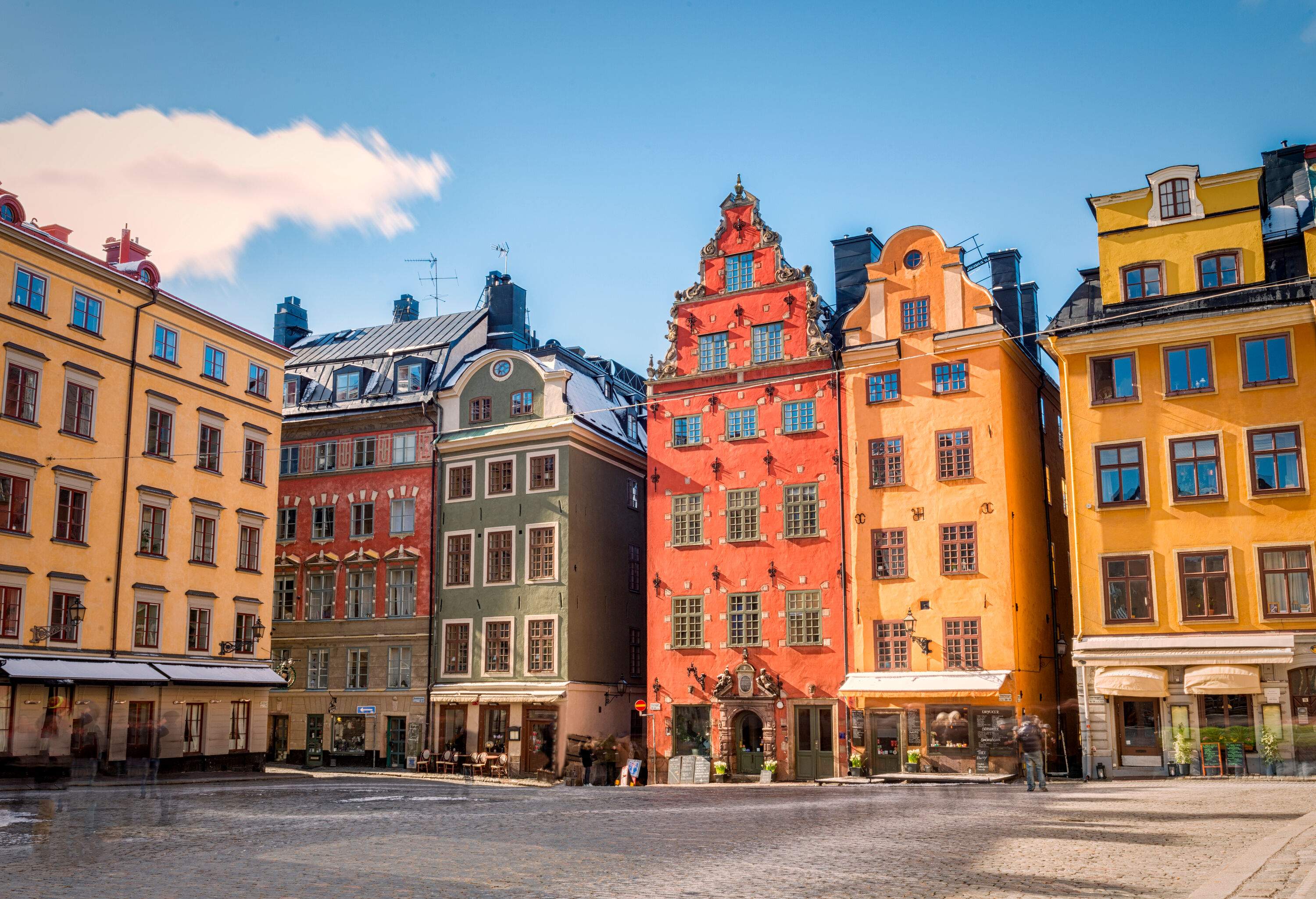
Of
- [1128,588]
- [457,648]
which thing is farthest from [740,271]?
[457,648]

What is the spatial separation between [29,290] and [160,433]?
20.8ft

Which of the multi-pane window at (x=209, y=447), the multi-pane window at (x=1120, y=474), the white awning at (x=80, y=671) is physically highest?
the multi-pane window at (x=209, y=447)

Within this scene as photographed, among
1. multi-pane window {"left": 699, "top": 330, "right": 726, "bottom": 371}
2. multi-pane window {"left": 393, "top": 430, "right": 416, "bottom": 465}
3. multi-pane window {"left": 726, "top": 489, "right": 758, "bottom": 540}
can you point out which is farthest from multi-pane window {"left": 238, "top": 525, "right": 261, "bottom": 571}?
multi-pane window {"left": 699, "top": 330, "right": 726, "bottom": 371}

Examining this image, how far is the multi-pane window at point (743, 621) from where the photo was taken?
4128 cm

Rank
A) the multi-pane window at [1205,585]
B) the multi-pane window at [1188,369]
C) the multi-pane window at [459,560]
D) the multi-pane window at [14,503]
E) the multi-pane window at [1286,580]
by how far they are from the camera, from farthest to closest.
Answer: the multi-pane window at [459,560]
the multi-pane window at [1188,369]
the multi-pane window at [14,503]
the multi-pane window at [1205,585]
the multi-pane window at [1286,580]

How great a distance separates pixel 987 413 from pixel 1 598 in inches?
1158

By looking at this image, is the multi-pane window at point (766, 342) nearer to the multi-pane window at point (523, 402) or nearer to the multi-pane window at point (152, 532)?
the multi-pane window at point (523, 402)

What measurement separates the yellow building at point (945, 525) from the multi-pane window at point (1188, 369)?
4474 millimetres

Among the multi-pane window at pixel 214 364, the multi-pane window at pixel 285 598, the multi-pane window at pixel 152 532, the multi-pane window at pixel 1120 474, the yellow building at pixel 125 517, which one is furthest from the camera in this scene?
the multi-pane window at pixel 285 598

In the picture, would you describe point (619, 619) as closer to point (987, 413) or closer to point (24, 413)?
point (987, 413)

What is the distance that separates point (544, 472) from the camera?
4569 cm

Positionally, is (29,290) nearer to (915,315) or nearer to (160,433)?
(160,433)

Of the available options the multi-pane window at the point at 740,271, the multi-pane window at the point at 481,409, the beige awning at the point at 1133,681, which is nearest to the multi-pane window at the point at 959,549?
the beige awning at the point at 1133,681

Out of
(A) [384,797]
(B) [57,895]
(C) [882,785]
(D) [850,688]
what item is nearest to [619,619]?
(D) [850,688]
